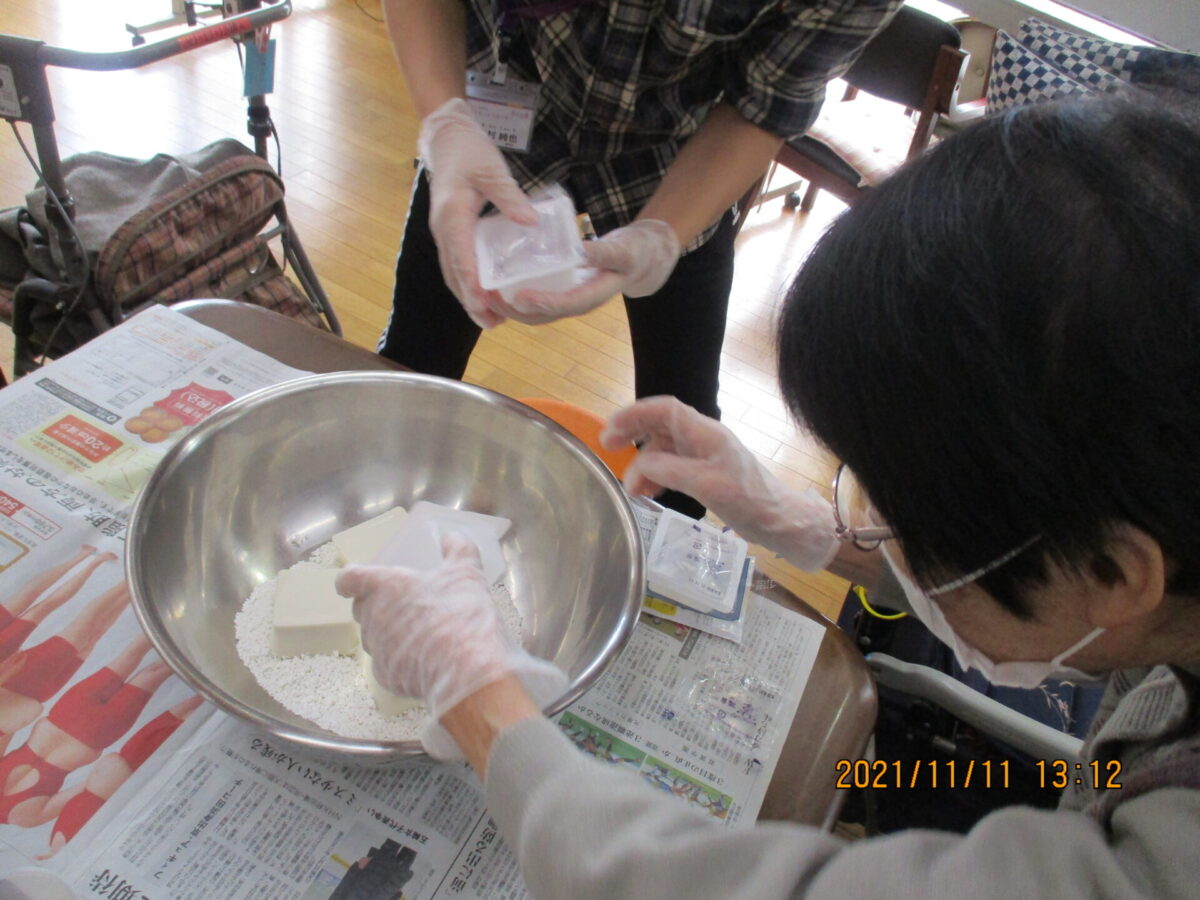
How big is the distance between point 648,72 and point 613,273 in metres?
0.24

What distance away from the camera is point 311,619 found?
2.51 feet

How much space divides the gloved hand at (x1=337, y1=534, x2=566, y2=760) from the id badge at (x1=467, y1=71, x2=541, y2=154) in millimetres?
602

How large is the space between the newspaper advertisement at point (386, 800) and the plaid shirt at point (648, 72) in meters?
0.61

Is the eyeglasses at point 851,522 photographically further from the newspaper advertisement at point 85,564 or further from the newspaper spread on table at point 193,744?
the newspaper advertisement at point 85,564

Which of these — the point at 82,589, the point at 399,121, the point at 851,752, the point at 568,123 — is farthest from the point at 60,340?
the point at 399,121

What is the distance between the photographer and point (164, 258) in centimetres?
129

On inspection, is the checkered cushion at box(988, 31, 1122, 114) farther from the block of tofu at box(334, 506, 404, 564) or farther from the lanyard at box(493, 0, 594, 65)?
the block of tofu at box(334, 506, 404, 564)

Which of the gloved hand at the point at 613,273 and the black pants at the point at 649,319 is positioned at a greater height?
the gloved hand at the point at 613,273

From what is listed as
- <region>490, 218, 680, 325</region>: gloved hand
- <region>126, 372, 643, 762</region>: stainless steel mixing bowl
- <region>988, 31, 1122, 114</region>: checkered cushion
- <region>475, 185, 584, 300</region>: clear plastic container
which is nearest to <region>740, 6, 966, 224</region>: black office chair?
<region>988, 31, 1122, 114</region>: checkered cushion

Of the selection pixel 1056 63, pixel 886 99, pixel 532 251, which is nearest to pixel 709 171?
pixel 532 251

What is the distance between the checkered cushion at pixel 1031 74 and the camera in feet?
5.74

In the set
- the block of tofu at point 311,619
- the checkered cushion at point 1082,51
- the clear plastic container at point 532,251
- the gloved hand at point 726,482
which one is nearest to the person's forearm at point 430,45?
the clear plastic container at point 532,251

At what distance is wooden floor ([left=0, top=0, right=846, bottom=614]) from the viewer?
212cm

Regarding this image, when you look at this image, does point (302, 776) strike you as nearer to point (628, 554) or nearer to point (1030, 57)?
point (628, 554)
